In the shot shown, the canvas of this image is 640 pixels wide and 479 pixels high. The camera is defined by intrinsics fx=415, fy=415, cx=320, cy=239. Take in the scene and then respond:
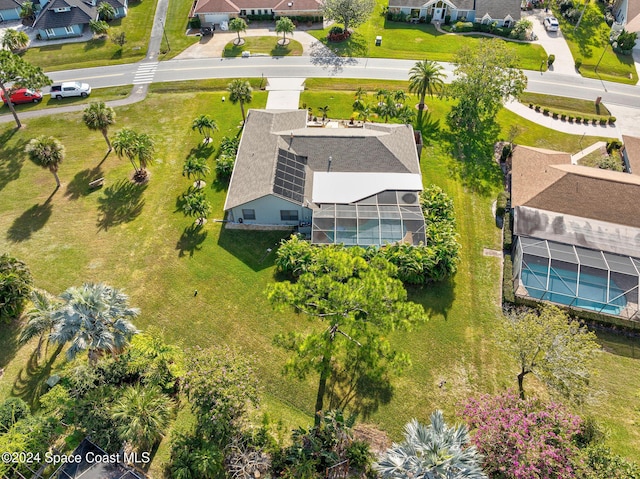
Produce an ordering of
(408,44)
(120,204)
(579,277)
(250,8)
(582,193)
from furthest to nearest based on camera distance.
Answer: (250,8)
(408,44)
(120,204)
(582,193)
(579,277)

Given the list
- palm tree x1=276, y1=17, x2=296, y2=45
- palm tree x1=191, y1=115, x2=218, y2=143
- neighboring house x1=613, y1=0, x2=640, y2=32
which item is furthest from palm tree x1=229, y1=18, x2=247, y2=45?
neighboring house x1=613, y1=0, x2=640, y2=32

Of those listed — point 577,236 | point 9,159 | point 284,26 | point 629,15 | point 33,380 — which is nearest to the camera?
point 33,380

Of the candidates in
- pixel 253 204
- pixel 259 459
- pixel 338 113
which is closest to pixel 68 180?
pixel 253 204

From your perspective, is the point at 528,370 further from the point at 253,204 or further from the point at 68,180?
the point at 68,180

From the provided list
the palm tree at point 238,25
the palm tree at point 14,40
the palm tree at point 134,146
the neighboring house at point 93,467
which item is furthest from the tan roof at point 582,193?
the palm tree at point 14,40

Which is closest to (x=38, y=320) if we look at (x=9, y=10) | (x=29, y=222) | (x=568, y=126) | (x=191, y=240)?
(x=191, y=240)

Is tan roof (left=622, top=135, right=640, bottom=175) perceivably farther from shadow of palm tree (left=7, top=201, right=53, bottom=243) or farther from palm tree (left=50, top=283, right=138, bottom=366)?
shadow of palm tree (left=7, top=201, right=53, bottom=243)

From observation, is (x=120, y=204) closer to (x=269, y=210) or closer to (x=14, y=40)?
(x=269, y=210)
